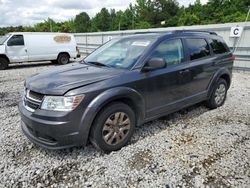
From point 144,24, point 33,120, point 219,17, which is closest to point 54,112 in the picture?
point 33,120

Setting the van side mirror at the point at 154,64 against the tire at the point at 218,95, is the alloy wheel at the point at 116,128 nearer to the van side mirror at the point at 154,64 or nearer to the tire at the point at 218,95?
the van side mirror at the point at 154,64

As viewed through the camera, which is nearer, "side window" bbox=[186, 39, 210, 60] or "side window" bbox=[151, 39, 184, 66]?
"side window" bbox=[151, 39, 184, 66]

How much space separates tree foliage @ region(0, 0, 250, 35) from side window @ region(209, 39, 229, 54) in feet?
116

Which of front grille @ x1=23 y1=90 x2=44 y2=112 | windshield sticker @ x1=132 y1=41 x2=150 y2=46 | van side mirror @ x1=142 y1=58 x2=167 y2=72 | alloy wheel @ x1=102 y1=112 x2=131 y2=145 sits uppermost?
windshield sticker @ x1=132 y1=41 x2=150 y2=46

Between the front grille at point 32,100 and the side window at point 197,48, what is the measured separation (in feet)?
9.29

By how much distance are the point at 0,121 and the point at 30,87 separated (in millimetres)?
1862

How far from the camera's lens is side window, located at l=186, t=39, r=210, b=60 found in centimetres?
438

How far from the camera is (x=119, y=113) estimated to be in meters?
3.28

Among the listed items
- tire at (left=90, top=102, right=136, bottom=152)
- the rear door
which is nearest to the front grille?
tire at (left=90, top=102, right=136, bottom=152)

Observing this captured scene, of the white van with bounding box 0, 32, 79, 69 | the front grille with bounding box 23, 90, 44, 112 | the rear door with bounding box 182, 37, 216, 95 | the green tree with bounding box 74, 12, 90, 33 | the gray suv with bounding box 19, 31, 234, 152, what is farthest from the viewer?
the green tree with bounding box 74, 12, 90, 33

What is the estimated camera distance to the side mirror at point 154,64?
3.46 m

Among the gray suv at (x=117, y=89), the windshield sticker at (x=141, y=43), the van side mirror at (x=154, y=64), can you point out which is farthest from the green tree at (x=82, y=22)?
the van side mirror at (x=154, y=64)

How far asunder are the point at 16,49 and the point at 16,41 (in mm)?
409

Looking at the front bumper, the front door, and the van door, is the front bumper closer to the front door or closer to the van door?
the front door
